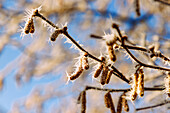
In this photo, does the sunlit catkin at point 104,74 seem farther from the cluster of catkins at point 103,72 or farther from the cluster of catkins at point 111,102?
the cluster of catkins at point 111,102

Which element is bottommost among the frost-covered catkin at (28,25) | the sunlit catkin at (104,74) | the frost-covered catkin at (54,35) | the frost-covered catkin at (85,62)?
the sunlit catkin at (104,74)

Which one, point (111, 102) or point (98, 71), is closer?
point (98, 71)

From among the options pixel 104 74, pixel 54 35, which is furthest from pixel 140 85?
pixel 54 35

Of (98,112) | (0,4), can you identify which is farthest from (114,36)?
(0,4)

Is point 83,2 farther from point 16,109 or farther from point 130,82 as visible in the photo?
point 130,82

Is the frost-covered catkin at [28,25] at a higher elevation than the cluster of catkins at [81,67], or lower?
higher

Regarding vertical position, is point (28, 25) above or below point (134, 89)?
above

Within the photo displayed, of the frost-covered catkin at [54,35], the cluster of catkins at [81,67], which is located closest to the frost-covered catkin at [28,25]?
the frost-covered catkin at [54,35]

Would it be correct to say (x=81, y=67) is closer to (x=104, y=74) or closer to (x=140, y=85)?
(x=104, y=74)

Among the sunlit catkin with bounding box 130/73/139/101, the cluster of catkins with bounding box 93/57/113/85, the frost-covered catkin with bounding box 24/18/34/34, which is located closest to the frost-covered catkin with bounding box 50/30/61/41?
the frost-covered catkin with bounding box 24/18/34/34

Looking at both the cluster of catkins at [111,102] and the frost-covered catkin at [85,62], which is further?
the cluster of catkins at [111,102]

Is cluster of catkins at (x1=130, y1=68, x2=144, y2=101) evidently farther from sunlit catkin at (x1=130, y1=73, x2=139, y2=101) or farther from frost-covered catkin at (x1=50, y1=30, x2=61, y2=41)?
frost-covered catkin at (x1=50, y1=30, x2=61, y2=41)
